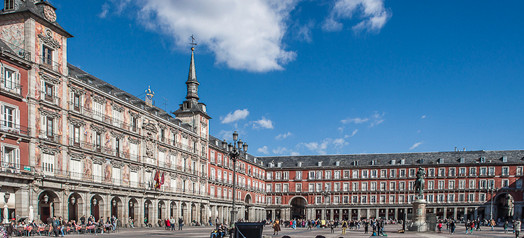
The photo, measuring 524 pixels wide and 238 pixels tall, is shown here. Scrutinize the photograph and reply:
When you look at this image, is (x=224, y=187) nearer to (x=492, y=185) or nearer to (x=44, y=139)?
(x=44, y=139)

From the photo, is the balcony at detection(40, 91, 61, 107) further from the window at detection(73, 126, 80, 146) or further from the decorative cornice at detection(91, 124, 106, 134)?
the decorative cornice at detection(91, 124, 106, 134)

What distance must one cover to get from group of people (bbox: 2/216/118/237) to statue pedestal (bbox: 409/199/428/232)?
28.6m

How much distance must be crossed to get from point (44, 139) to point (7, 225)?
25.5ft

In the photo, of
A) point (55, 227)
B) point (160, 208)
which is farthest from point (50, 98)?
point (160, 208)

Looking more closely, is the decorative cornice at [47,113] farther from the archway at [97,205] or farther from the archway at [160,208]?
the archway at [160,208]

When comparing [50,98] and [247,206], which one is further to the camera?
[247,206]

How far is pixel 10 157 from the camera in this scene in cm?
3344

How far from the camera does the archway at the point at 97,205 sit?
44.8m

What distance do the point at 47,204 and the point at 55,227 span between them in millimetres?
9059

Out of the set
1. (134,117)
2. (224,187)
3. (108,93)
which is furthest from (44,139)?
(224,187)

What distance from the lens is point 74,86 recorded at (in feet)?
137

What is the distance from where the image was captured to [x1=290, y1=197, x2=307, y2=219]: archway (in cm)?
10734

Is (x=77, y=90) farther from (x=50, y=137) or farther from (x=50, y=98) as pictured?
(x=50, y=137)

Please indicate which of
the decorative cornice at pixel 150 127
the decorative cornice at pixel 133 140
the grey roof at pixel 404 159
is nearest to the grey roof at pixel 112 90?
the decorative cornice at pixel 150 127
